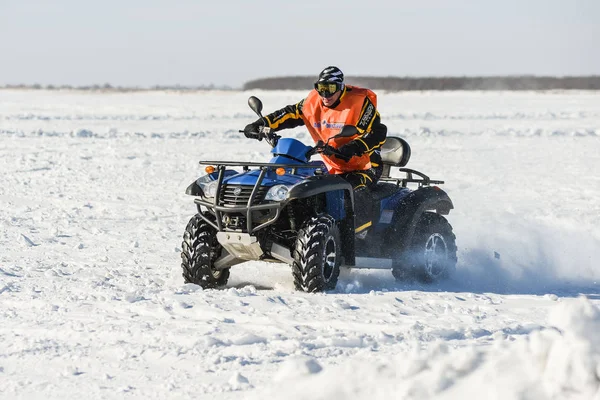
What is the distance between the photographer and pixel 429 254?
8.75m

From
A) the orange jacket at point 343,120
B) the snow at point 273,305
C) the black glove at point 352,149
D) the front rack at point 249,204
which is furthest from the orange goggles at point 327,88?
the snow at point 273,305

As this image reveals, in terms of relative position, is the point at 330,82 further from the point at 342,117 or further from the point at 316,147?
the point at 316,147

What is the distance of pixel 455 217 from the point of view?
39.9 feet

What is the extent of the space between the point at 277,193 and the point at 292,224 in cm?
43

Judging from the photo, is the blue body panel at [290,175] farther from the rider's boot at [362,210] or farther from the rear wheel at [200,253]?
the rear wheel at [200,253]

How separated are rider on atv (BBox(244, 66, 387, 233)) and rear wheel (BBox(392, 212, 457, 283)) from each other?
541 mm

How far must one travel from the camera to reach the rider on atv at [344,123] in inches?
316

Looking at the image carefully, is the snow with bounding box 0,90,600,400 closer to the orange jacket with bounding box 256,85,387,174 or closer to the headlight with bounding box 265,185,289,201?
the headlight with bounding box 265,185,289,201

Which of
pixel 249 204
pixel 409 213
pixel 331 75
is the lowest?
pixel 409 213

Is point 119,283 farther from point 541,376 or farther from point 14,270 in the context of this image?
point 541,376

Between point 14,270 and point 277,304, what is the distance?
2.79m

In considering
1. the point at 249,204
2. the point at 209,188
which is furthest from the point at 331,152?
the point at 209,188

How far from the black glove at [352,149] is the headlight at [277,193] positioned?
726 millimetres

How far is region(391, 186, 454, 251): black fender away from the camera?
334 inches
